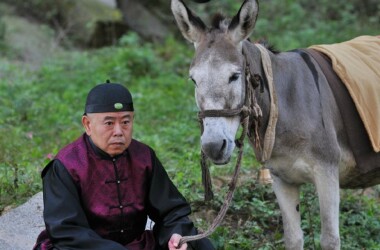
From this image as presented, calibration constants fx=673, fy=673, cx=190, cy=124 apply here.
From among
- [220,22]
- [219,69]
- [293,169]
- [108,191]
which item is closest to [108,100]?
[108,191]

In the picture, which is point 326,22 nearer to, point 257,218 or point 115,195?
point 257,218

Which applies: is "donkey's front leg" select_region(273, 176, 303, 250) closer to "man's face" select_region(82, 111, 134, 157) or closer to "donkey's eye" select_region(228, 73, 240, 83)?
"donkey's eye" select_region(228, 73, 240, 83)

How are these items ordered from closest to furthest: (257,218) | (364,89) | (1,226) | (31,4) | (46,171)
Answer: (46,171)
(364,89)
(1,226)
(257,218)
(31,4)

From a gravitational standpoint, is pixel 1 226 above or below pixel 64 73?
below

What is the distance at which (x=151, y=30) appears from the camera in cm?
1273

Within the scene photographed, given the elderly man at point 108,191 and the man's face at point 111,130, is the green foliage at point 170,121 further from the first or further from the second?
the man's face at point 111,130

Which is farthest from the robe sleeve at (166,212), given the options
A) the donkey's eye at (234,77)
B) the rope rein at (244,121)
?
the donkey's eye at (234,77)

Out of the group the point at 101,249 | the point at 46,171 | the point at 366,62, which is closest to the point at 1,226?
the point at 46,171

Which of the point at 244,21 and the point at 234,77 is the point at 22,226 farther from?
the point at 244,21

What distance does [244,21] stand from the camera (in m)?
3.72

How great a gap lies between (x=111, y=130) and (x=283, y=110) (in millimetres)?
1140

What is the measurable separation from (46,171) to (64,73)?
6.27m

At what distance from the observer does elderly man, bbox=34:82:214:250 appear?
11.2 feet

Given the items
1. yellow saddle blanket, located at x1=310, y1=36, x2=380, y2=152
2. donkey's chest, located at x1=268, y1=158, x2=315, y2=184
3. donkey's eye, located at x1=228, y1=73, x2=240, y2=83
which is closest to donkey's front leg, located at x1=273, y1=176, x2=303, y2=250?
donkey's chest, located at x1=268, y1=158, x2=315, y2=184
